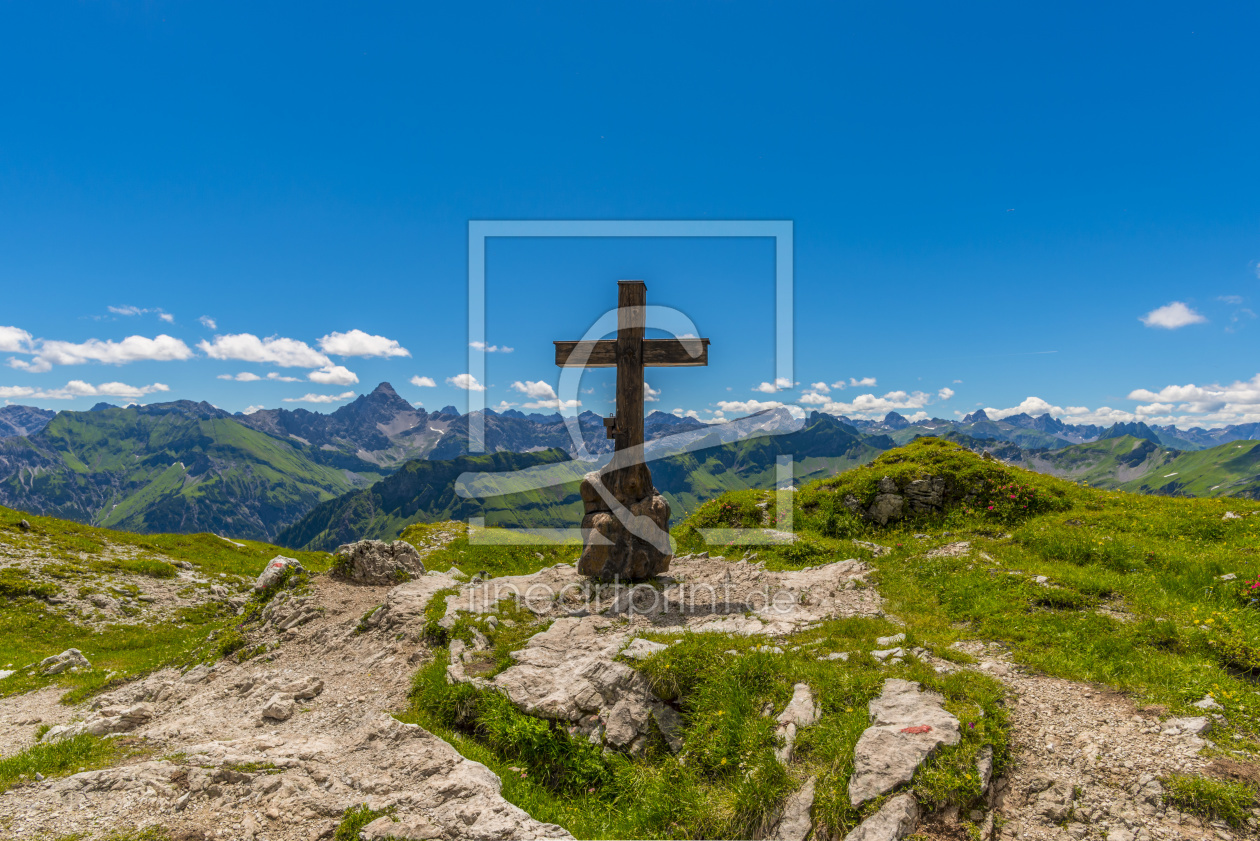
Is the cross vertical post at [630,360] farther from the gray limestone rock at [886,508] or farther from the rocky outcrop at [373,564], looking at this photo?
the gray limestone rock at [886,508]

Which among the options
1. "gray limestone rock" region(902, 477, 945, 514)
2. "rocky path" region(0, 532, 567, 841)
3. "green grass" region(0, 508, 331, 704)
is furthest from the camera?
"gray limestone rock" region(902, 477, 945, 514)

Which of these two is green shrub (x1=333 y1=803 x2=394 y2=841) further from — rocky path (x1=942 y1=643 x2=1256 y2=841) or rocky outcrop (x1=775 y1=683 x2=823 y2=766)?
rocky path (x1=942 y1=643 x2=1256 y2=841)

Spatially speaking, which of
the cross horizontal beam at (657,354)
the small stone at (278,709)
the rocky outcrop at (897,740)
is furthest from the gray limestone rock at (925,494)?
the small stone at (278,709)

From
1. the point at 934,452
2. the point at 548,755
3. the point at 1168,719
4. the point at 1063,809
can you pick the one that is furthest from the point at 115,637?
the point at 934,452

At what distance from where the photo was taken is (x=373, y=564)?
57.5 feet

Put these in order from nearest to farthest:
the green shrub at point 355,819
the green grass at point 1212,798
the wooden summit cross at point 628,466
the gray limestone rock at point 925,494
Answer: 1. the green grass at point 1212,798
2. the green shrub at point 355,819
3. the wooden summit cross at point 628,466
4. the gray limestone rock at point 925,494

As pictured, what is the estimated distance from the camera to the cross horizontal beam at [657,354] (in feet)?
49.2

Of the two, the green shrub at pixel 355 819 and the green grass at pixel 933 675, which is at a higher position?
the green grass at pixel 933 675

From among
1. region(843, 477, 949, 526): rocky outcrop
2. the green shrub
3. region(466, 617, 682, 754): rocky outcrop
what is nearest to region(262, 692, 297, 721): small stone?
region(466, 617, 682, 754): rocky outcrop

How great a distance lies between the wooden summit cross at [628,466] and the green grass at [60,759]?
10.3 metres

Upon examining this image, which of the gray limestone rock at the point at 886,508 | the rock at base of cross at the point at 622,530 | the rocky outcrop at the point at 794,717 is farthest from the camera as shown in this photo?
the gray limestone rock at the point at 886,508

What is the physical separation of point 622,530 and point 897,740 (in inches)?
368

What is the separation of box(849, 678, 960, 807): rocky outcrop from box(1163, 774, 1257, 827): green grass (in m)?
2.13

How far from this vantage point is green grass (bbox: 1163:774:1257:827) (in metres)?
5.78
